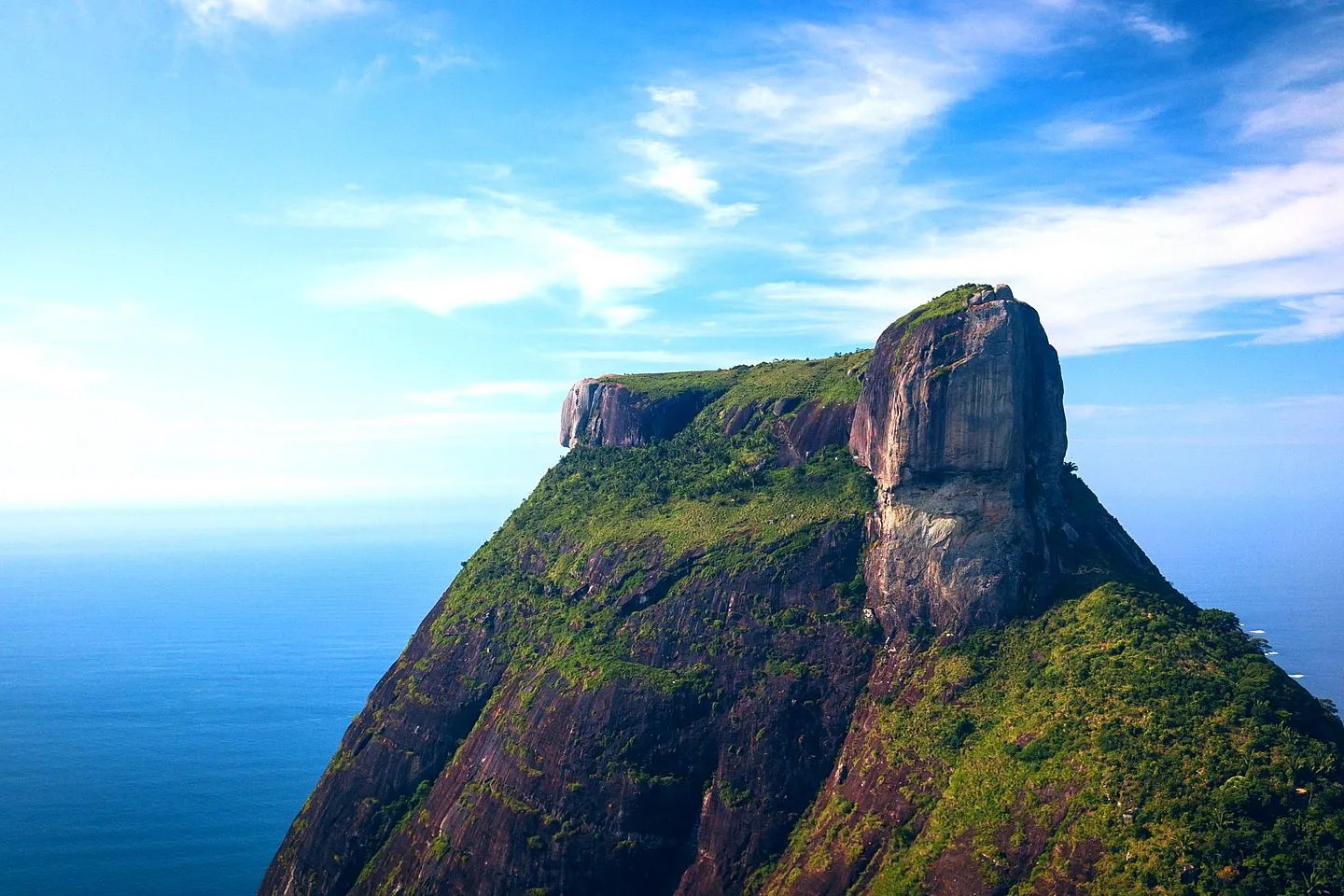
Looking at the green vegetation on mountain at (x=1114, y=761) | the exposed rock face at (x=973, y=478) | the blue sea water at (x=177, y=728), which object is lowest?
the blue sea water at (x=177, y=728)

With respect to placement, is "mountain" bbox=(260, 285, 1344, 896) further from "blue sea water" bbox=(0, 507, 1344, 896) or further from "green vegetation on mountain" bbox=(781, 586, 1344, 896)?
"blue sea water" bbox=(0, 507, 1344, 896)

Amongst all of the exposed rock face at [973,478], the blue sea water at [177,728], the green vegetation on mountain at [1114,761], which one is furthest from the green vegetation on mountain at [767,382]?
the blue sea water at [177,728]

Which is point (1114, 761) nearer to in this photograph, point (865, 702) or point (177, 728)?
point (865, 702)

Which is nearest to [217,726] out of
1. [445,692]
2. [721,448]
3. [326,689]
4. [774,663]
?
[326,689]

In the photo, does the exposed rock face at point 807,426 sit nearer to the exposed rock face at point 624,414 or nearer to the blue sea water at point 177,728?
the exposed rock face at point 624,414

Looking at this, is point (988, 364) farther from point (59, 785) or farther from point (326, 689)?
point (326, 689)

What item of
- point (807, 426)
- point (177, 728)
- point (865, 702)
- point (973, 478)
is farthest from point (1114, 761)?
point (177, 728)
